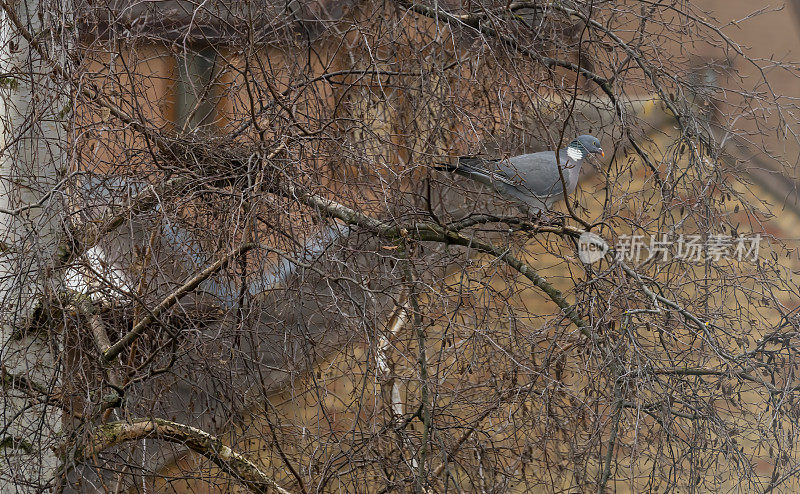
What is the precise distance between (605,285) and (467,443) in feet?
2.32

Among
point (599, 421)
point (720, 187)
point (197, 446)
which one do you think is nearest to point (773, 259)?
point (720, 187)

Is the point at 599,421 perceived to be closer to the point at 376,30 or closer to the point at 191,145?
the point at 191,145

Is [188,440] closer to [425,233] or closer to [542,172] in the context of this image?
[425,233]

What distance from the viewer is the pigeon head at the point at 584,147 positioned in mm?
3684

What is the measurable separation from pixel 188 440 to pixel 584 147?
6.98 ft

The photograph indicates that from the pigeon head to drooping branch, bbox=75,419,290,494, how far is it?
196cm

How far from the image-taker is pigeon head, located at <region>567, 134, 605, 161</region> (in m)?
3.68

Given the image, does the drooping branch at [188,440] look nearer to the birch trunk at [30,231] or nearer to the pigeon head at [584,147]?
the birch trunk at [30,231]

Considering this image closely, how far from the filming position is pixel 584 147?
12.0 feet

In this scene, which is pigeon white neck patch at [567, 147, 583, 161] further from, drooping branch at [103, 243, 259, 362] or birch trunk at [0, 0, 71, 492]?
birch trunk at [0, 0, 71, 492]

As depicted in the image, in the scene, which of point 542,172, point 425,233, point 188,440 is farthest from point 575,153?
point 188,440

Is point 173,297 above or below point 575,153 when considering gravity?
below

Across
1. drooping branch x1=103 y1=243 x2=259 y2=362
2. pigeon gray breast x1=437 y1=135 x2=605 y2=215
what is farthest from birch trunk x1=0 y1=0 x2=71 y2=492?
pigeon gray breast x1=437 y1=135 x2=605 y2=215

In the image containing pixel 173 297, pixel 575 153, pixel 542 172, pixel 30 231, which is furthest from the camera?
pixel 575 153
